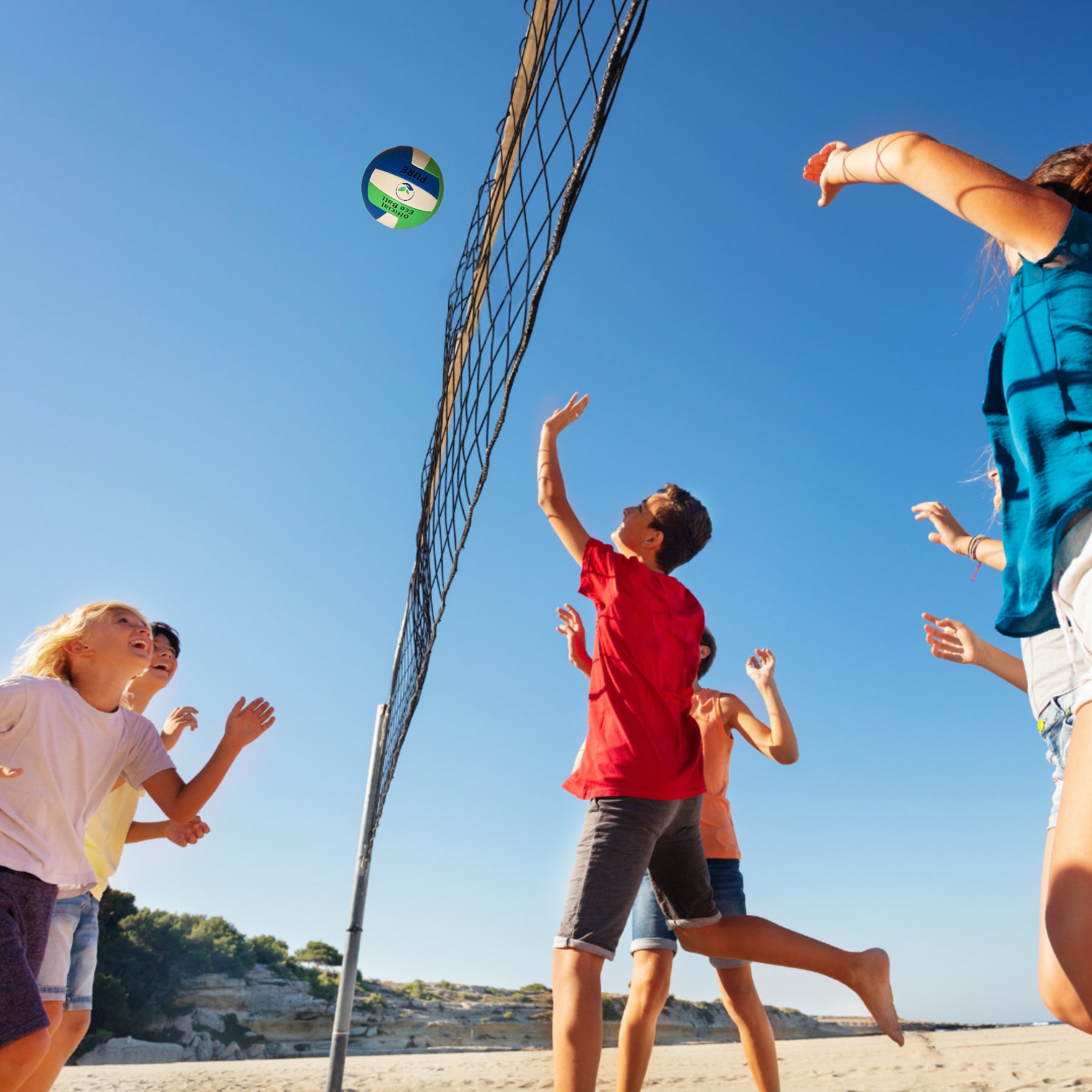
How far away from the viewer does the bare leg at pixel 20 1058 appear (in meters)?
1.65

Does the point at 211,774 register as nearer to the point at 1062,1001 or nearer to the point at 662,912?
the point at 662,912

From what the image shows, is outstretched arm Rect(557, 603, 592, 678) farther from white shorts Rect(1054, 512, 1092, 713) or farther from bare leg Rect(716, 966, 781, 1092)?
white shorts Rect(1054, 512, 1092, 713)

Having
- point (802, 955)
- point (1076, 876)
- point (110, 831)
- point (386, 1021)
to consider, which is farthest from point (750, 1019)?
point (386, 1021)

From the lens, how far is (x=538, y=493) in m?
2.46

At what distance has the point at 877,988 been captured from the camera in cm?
225

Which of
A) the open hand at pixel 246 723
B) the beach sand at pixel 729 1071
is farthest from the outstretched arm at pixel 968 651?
the beach sand at pixel 729 1071

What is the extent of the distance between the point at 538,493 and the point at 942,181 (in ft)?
4.99

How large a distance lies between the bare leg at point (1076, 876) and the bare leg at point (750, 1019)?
1.86 metres

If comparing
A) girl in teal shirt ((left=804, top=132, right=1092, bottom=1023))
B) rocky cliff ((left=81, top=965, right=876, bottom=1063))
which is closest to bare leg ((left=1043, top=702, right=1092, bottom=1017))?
girl in teal shirt ((left=804, top=132, right=1092, bottom=1023))

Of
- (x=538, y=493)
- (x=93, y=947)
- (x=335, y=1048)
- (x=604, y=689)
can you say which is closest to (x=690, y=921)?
(x=604, y=689)

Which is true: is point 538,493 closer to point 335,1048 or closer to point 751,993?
point 751,993

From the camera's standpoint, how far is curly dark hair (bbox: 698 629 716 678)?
3.49m

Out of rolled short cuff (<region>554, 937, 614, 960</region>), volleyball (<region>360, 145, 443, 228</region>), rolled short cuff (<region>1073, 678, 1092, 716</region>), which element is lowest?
rolled short cuff (<region>554, 937, 614, 960</region>)

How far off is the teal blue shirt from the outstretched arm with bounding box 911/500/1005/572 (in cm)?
87
